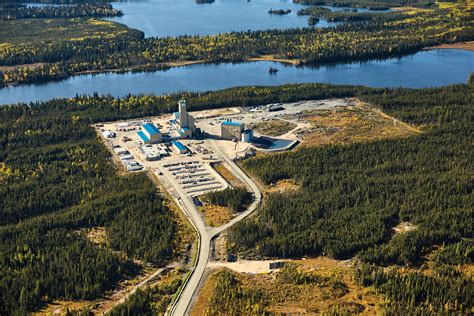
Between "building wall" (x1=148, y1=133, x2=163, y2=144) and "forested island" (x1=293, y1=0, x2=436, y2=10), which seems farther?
"forested island" (x1=293, y1=0, x2=436, y2=10)

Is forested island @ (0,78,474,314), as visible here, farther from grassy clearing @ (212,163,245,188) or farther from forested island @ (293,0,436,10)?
forested island @ (293,0,436,10)

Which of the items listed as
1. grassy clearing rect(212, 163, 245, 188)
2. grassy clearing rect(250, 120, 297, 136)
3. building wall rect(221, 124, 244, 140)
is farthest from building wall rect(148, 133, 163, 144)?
grassy clearing rect(250, 120, 297, 136)

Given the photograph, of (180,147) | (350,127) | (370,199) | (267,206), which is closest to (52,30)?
(180,147)

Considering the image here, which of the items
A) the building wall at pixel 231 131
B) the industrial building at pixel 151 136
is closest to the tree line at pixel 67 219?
the industrial building at pixel 151 136

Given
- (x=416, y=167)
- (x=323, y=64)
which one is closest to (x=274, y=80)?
(x=323, y=64)

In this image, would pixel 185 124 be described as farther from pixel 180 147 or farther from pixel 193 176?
pixel 193 176

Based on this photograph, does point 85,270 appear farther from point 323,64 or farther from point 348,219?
point 323,64
